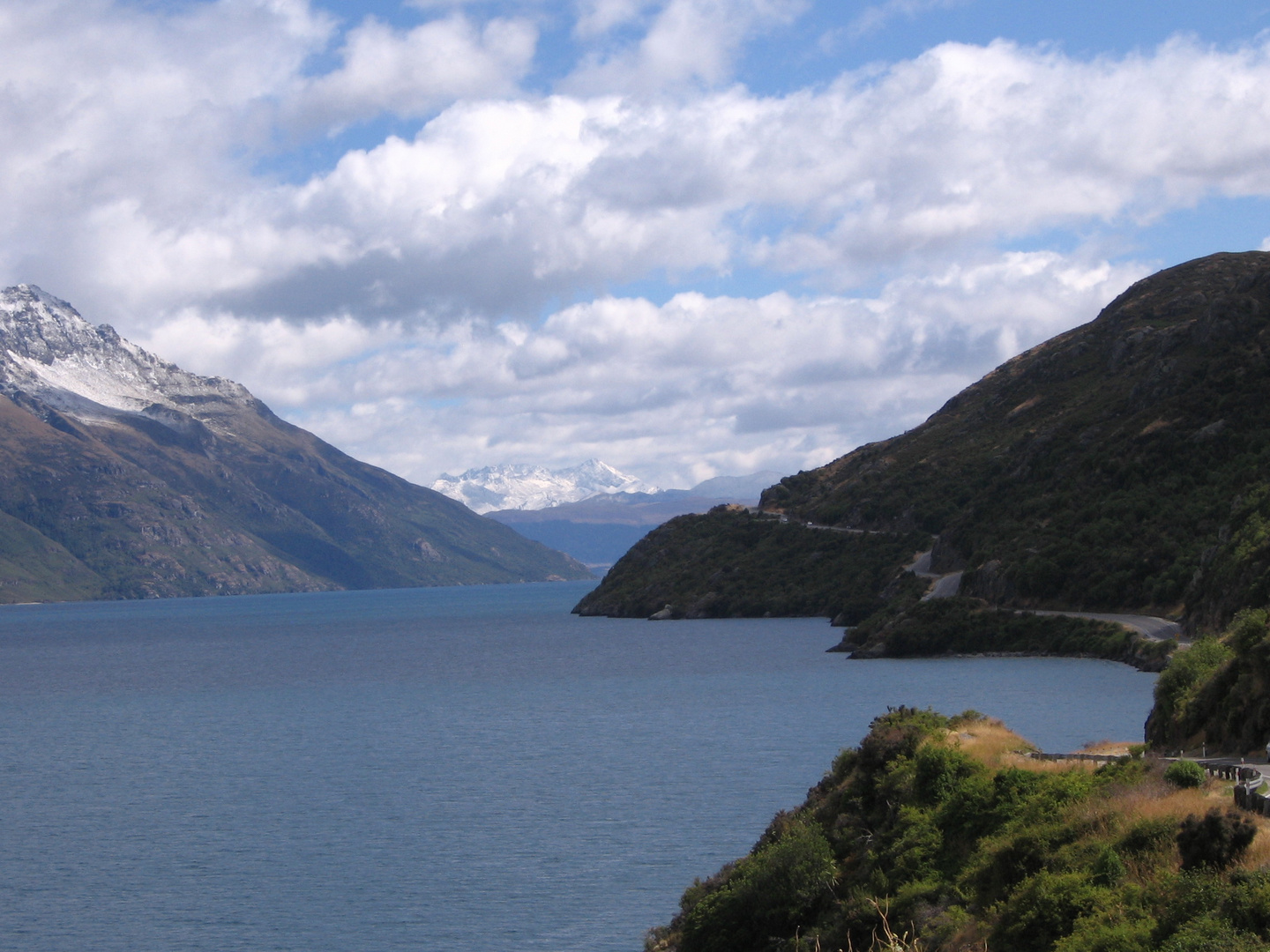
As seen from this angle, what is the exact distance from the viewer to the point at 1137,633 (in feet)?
348

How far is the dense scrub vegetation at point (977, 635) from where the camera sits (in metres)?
109

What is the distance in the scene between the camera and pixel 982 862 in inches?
1113

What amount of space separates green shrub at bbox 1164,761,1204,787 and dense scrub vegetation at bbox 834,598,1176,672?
262 feet

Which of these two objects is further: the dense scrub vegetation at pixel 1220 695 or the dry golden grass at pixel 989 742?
the dense scrub vegetation at pixel 1220 695

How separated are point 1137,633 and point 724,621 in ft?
298

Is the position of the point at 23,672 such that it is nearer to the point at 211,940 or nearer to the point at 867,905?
the point at 211,940

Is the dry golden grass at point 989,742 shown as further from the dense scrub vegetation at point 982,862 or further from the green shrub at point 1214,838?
the green shrub at point 1214,838

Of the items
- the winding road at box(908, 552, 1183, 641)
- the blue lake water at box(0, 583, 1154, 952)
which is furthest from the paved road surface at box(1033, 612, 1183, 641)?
the blue lake water at box(0, 583, 1154, 952)

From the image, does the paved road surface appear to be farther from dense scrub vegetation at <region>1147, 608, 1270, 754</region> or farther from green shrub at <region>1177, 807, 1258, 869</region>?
green shrub at <region>1177, 807, 1258, 869</region>

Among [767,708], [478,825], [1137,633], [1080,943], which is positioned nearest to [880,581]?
[1137,633]

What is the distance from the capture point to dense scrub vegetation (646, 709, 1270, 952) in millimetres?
21250

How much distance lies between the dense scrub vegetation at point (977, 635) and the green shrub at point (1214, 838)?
279ft

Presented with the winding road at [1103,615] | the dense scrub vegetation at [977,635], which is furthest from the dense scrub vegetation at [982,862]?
the dense scrub vegetation at [977,635]

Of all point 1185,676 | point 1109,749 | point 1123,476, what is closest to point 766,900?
point 1109,749
